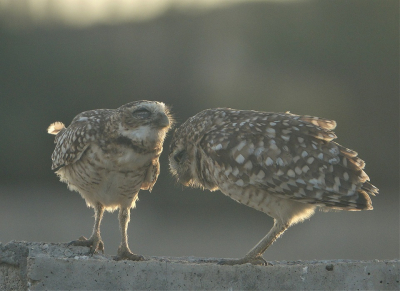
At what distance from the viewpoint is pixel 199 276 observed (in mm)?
4598

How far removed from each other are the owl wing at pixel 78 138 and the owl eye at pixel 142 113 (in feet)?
1.66

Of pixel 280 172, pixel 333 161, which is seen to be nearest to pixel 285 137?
pixel 280 172

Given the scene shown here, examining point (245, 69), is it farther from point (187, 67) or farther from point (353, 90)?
point (353, 90)

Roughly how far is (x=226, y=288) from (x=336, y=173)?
1581 mm

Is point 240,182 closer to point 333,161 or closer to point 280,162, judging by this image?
point 280,162

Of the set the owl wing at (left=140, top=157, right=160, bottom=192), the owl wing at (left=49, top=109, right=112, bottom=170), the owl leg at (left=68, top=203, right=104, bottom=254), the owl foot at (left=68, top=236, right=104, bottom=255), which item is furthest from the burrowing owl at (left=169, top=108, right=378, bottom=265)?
the owl foot at (left=68, top=236, right=104, bottom=255)

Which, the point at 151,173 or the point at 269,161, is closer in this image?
the point at 269,161

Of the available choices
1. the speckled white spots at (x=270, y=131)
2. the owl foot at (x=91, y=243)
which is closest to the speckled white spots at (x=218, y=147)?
the speckled white spots at (x=270, y=131)

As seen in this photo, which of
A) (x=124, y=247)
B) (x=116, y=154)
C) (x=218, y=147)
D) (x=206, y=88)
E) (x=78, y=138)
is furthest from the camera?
(x=206, y=88)

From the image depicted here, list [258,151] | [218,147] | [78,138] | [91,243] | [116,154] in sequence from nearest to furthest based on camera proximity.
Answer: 1. [258,151]
2. [218,147]
3. [116,154]
4. [78,138]
5. [91,243]

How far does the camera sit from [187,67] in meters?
16.2

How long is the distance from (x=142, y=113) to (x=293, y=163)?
57.7 inches

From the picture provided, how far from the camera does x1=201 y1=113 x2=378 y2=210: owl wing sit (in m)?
5.45

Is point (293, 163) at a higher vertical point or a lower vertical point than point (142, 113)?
lower
